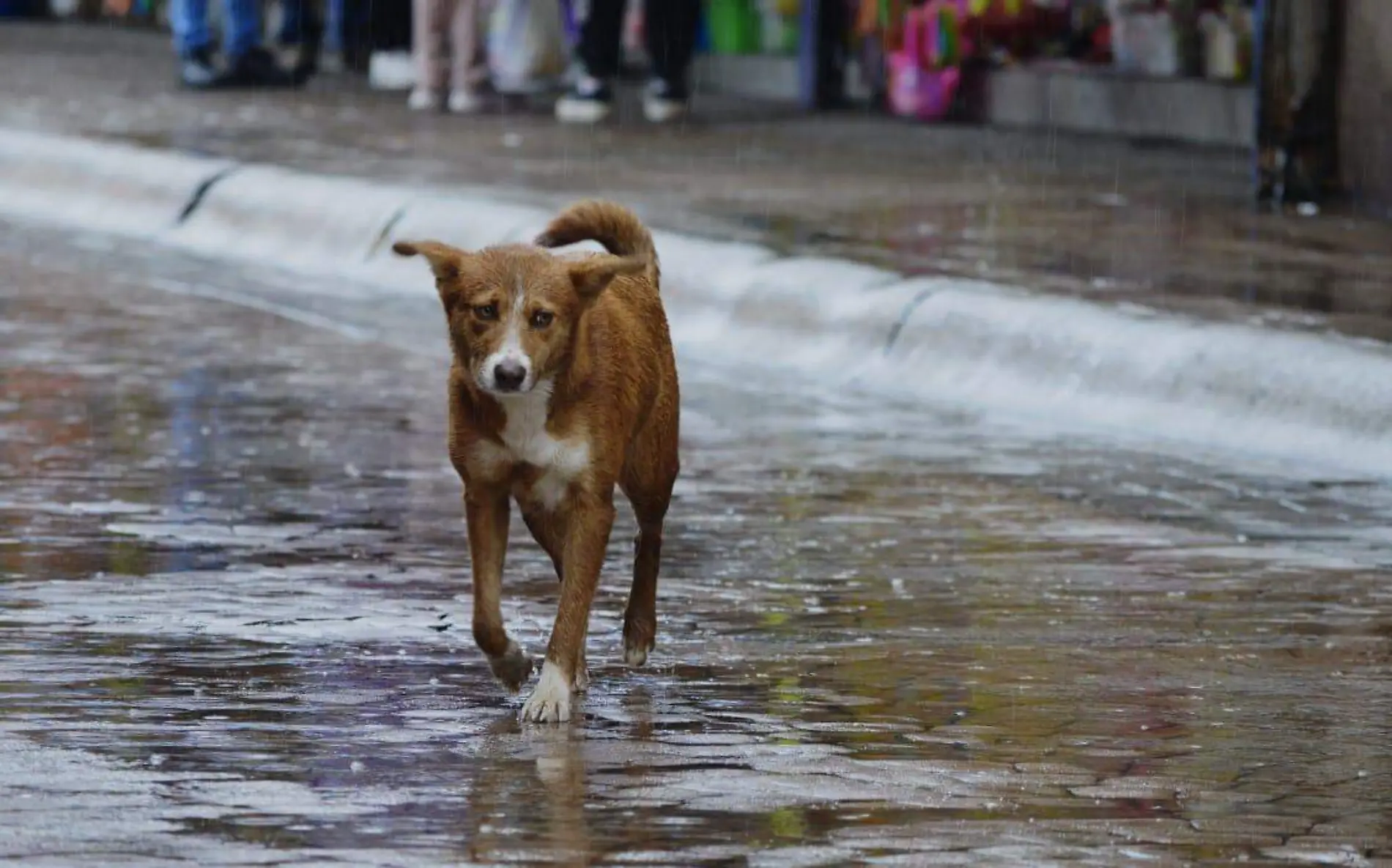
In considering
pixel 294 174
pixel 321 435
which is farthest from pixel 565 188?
pixel 321 435

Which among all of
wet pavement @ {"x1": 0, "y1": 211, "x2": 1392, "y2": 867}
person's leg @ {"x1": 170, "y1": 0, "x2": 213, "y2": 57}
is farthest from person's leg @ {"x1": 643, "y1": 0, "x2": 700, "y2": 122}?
wet pavement @ {"x1": 0, "y1": 211, "x2": 1392, "y2": 867}

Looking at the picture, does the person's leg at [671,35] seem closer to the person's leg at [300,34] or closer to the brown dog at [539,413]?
the person's leg at [300,34]

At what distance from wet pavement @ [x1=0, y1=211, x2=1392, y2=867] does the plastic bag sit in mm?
10768

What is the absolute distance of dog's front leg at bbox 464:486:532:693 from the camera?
606 cm

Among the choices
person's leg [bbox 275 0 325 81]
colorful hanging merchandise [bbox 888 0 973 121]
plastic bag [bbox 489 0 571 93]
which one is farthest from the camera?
person's leg [bbox 275 0 325 81]

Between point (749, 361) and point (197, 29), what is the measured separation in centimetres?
1226

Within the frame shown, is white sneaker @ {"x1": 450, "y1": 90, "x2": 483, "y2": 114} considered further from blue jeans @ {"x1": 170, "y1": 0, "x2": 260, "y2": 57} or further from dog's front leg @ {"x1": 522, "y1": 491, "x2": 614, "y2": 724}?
dog's front leg @ {"x1": 522, "y1": 491, "x2": 614, "y2": 724}

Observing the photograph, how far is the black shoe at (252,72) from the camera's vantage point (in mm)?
23641

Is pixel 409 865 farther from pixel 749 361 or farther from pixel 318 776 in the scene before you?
pixel 749 361

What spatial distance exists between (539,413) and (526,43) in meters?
16.0

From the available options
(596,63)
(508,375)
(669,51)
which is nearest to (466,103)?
(596,63)

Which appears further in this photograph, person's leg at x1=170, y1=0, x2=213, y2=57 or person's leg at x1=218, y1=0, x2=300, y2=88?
person's leg at x1=218, y1=0, x2=300, y2=88

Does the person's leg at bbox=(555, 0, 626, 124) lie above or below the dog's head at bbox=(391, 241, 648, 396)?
below

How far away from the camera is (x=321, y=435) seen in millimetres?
9953
